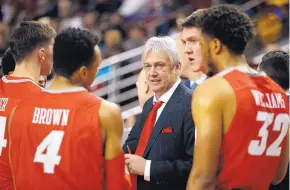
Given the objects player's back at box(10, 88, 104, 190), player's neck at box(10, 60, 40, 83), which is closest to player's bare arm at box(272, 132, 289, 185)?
player's back at box(10, 88, 104, 190)

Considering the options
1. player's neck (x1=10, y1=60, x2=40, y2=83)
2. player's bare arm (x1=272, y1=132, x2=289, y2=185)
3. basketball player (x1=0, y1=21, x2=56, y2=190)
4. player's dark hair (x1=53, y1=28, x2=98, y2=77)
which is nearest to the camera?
player's dark hair (x1=53, y1=28, x2=98, y2=77)

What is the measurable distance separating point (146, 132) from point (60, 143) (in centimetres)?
98

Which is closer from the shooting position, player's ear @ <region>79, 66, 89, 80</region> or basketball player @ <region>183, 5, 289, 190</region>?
basketball player @ <region>183, 5, 289, 190</region>

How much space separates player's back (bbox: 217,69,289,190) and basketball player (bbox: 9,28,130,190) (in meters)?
0.63

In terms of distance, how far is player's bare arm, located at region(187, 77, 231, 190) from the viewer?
3.76 m

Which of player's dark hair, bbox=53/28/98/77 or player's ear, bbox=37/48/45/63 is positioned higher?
player's ear, bbox=37/48/45/63

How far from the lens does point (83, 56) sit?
12.8 ft

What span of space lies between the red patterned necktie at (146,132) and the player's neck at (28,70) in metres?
0.83

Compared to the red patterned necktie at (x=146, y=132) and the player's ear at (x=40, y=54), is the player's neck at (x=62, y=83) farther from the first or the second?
the red patterned necktie at (x=146, y=132)

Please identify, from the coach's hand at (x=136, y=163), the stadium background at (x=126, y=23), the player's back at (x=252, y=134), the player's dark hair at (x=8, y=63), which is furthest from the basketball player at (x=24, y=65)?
the stadium background at (x=126, y=23)

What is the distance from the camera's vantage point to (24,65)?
177 inches

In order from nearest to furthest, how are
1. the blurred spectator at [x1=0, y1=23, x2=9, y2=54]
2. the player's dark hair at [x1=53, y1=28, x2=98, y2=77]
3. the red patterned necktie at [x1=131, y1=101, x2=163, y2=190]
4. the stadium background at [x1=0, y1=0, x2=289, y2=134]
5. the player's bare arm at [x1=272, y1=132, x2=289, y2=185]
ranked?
1. the player's dark hair at [x1=53, y1=28, x2=98, y2=77]
2. the player's bare arm at [x1=272, y1=132, x2=289, y2=185]
3. the red patterned necktie at [x1=131, y1=101, x2=163, y2=190]
4. the stadium background at [x1=0, y1=0, x2=289, y2=134]
5. the blurred spectator at [x1=0, y1=23, x2=9, y2=54]

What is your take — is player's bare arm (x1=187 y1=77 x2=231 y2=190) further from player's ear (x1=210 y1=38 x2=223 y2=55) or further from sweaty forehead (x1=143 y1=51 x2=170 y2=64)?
sweaty forehead (x1=143 y1=51 x2=170 y2=64)

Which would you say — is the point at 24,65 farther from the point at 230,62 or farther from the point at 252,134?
the point at 252,134
